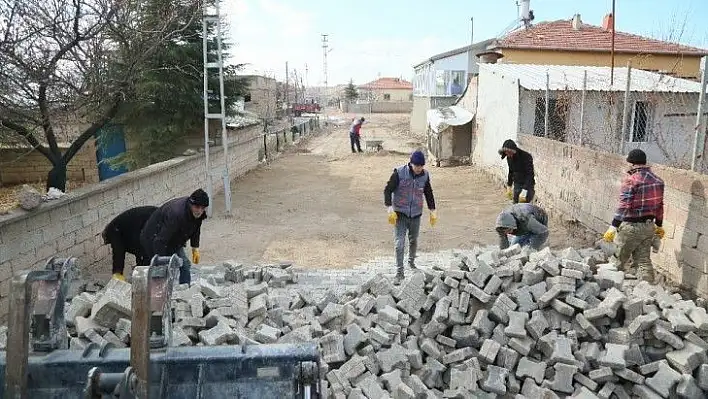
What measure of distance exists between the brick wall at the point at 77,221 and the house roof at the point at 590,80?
8.59 meters

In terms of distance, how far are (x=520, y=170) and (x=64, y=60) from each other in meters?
6.95

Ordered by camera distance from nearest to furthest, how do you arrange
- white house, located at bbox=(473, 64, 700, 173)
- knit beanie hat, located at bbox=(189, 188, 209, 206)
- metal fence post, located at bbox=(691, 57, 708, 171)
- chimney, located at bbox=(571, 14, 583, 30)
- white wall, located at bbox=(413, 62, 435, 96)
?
knit beanie hat, located at bbox=(189, 188, 209, 206), metal fence post, located at bbox=(691, 57, 708, 171), white house, located at bbox=(473, 64, 700, 173), chimney, located at bbox=(571, 14, 583, 30), white wall, located at bbox=(413, 62, 435, 96)

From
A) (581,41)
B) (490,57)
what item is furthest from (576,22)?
(490,57)

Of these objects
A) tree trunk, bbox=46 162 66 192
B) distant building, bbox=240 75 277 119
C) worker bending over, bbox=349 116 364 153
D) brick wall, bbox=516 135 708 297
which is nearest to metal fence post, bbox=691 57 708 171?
brick wall, bbox=516 135 708 297

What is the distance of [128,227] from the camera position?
5660 mm

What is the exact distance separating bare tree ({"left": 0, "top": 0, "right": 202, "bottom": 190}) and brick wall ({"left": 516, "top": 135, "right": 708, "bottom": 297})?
7309 millimetres

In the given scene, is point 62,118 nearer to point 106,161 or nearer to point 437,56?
point 106,161

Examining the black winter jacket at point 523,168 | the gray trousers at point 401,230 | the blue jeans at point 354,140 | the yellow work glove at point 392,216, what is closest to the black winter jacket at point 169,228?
the yellow work glove at point 392,216

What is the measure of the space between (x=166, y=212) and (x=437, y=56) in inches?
1083

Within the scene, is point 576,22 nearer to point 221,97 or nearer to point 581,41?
point 581,41

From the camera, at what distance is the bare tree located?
6879 millimetres

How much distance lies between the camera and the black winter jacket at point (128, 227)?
564 cm

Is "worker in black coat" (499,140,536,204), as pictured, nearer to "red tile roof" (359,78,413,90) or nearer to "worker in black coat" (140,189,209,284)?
"worker in black coat" (140,189,209,284)

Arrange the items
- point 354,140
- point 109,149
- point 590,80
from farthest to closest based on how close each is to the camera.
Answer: point 354,140 < point 109,149 < point 590,80
